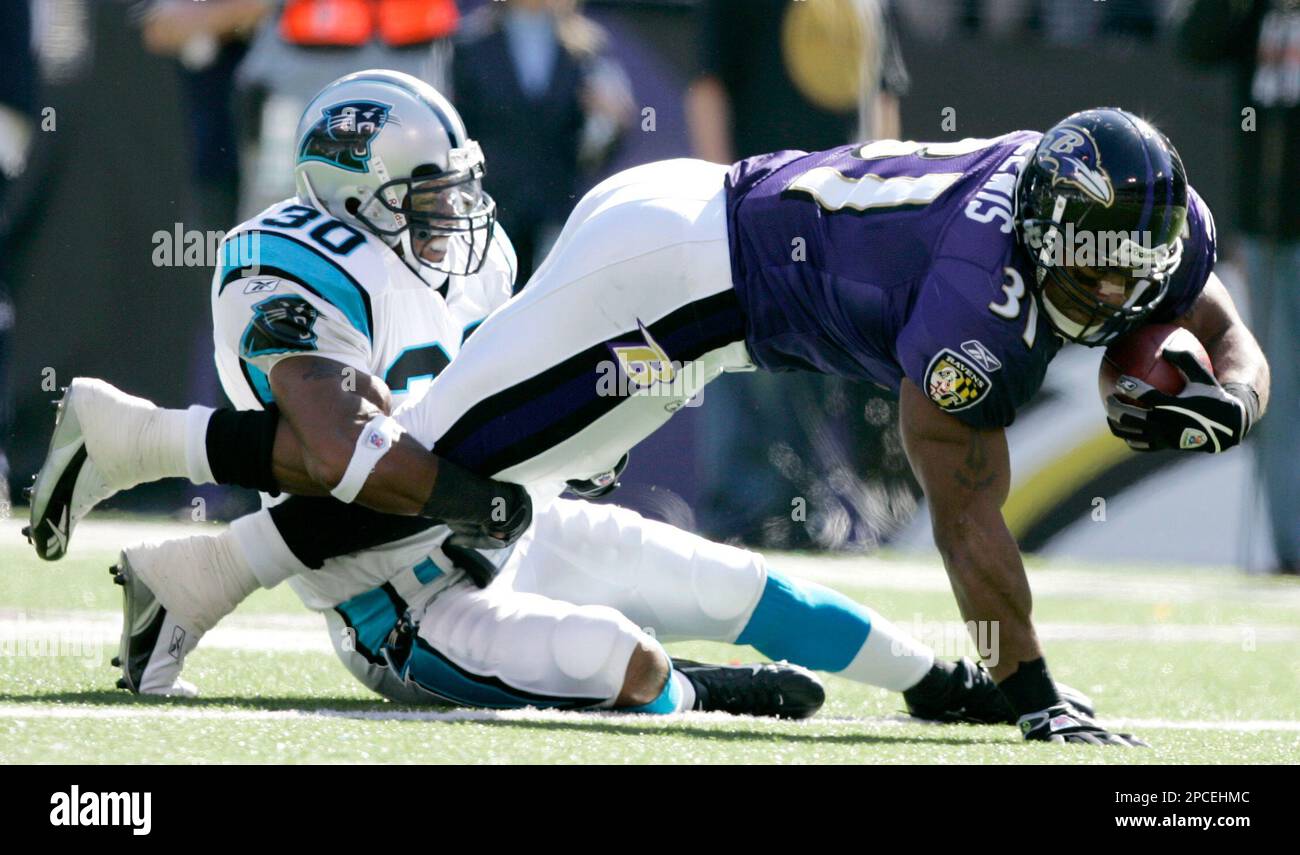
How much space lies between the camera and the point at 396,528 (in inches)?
125

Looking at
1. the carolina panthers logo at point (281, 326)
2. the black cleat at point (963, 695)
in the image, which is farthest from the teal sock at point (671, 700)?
the carolina panthers logo at point (281, 326)

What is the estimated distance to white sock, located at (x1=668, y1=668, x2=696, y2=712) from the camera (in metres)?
3.14

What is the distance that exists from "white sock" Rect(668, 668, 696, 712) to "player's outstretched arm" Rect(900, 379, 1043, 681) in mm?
616

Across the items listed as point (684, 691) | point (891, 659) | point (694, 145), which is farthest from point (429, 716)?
point (694, 145)

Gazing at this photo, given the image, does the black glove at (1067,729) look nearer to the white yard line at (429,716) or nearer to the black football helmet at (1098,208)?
the white yard line at (429,716)

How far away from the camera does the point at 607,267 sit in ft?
10.1

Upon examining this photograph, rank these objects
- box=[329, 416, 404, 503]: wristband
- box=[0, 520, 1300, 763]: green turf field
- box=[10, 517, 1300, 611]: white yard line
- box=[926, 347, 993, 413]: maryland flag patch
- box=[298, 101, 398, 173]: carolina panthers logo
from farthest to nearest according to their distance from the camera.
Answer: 1. box=[10, 517, 1300, 611]: white yard line
2. box=[298, 101, 398, 173]: carolina panthers logo
3. box=[329, 416, 404, 503]: wristband
4. box=[926, 347, 993, 413]: maryland flag patch
5. box=[0, 520, 1300, 763]: green turf field

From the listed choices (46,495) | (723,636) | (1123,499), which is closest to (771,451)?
(1123,499)

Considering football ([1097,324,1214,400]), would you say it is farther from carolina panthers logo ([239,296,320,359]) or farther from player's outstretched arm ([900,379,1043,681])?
carolina panthers logo ([239,296,320,359])

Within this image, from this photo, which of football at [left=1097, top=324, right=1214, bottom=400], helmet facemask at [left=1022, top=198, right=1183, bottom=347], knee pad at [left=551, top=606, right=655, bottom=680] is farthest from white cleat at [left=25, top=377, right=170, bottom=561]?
football at [left=1097, top=324, right=1214, bottom=400]

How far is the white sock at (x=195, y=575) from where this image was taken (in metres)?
3.23

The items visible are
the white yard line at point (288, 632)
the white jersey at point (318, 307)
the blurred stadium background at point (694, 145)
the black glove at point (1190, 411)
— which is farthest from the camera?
the blurred stadium background at point (694, 145)

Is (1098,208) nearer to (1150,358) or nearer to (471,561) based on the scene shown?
(1150,358)

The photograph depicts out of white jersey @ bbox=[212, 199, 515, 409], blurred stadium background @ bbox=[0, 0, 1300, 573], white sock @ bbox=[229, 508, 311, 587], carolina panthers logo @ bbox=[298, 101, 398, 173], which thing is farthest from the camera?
blurred stadium background @ bbox=[0, 0, 1300, 573]
